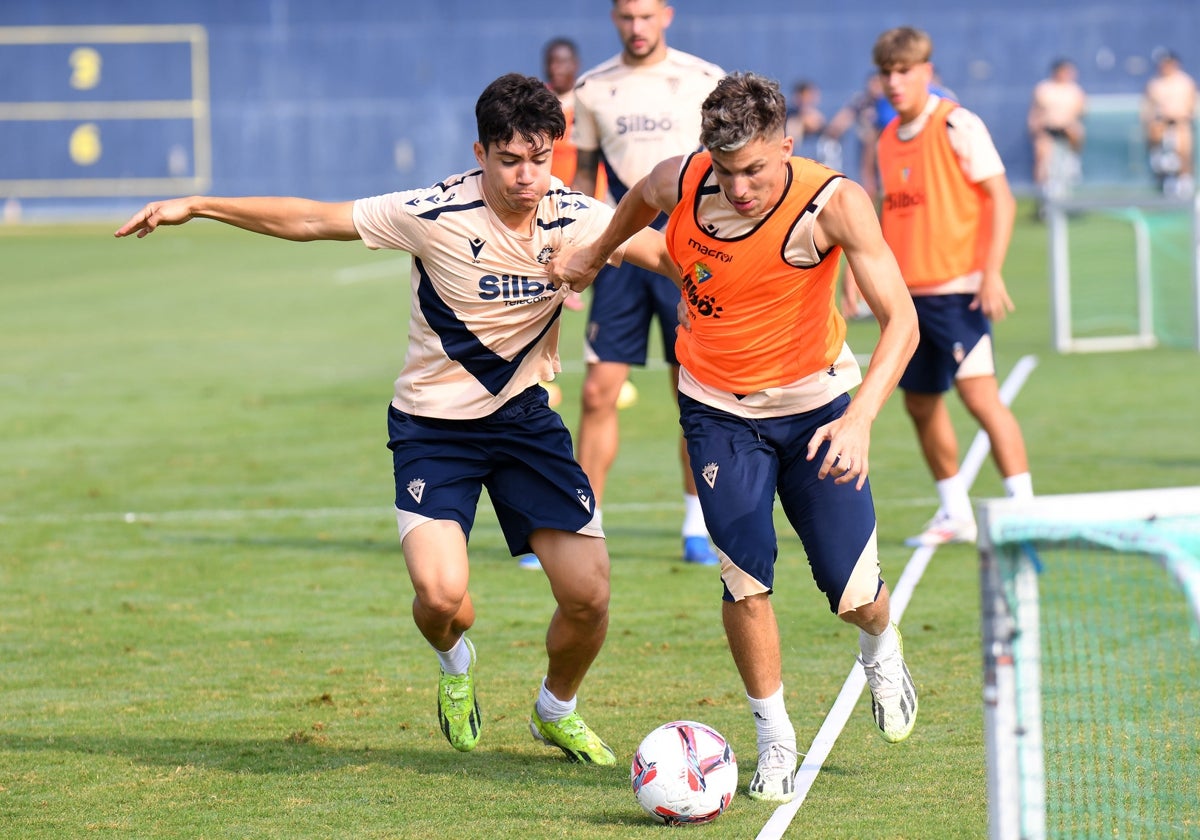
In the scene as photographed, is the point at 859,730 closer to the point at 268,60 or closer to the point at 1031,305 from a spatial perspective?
the point at 1031,305

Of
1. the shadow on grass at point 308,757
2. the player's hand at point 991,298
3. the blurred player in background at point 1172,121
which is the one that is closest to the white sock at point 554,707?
the shadow on grass at point 308,757

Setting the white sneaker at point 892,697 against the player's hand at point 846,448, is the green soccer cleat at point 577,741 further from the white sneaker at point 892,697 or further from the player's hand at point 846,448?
the player's hand at point 846,448

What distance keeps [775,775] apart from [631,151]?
13.6 feet

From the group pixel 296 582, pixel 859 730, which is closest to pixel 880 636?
pixel 859 730

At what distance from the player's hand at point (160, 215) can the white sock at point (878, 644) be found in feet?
8.06

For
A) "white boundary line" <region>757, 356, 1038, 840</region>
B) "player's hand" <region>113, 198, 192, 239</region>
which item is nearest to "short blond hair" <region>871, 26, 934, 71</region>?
"white boundary line" <region>757, 356, 1038, 840</region>

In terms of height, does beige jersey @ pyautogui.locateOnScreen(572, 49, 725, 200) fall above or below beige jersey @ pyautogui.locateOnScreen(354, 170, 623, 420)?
above

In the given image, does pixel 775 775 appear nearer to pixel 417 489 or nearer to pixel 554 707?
pixel 554 707

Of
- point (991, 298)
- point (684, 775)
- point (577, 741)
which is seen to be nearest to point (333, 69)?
point (991, 298)

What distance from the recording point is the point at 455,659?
5.50m

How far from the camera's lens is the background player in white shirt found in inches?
327

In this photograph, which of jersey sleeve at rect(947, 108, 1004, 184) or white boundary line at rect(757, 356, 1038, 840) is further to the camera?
jersey sleeve at rect(947, 108, 1004, 184)

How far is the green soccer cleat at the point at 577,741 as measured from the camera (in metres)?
5.39

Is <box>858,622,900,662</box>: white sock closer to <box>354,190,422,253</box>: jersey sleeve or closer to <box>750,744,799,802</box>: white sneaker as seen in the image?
<box>750,744,799,802</box>: white sneaker
